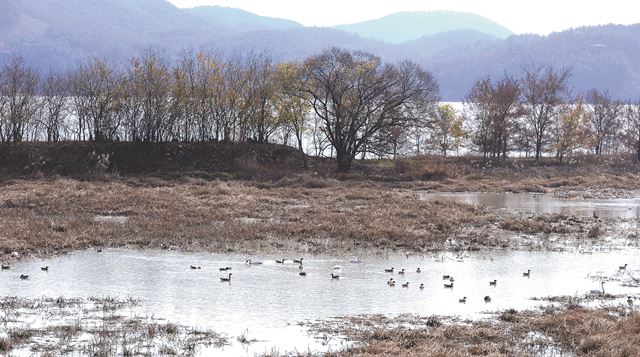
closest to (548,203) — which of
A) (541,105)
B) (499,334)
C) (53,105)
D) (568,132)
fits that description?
(499,334)

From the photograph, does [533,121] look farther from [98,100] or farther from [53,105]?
[53,105]

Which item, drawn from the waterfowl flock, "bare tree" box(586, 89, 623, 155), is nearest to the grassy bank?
"bare tree" box(586, 89, 623, 155)

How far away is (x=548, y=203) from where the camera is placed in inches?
1468

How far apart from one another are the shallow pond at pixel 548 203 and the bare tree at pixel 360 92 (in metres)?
11.1

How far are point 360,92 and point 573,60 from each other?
428 ft

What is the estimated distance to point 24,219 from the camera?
80.7 ft

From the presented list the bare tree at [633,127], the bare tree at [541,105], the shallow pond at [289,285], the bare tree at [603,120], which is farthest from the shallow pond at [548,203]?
the bare tree at [603,120]

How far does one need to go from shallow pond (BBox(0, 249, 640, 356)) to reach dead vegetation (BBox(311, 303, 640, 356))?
0.68 meters

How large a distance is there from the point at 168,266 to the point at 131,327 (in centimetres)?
619

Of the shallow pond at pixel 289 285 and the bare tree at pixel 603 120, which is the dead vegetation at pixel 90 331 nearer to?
the shallow pond at pixel 289 285

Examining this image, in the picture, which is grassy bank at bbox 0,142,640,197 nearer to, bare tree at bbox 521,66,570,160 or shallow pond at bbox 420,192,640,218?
shallow pond at bbox 420,192,640,218

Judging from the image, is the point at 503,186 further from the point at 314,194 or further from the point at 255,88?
the point at 255,88

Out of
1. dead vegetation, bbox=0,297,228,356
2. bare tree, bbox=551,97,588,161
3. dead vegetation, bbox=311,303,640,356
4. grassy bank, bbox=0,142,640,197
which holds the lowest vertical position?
dead vegetation, bbox=0,297,228,356

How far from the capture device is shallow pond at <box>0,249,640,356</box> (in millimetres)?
12914
